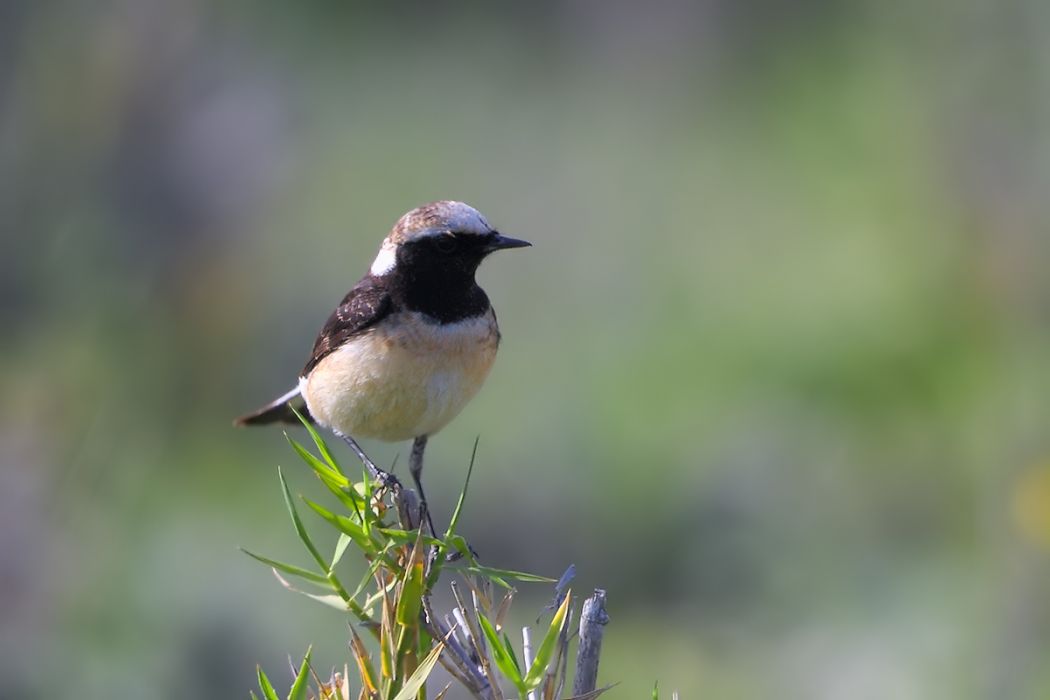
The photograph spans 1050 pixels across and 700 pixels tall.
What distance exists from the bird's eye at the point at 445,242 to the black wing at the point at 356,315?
0.16 metres

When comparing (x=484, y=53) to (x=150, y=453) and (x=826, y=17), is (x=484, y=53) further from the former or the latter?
(x=150, y=453)

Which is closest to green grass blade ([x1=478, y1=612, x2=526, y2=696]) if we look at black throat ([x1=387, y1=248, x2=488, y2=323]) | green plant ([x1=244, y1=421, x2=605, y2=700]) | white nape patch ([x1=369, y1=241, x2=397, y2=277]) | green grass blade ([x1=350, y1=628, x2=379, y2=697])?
green plant ([x1=244, y1=421, x2=605, y2=700])

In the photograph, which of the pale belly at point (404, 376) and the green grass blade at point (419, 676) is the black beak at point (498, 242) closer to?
the pale belly at point (404, 376)

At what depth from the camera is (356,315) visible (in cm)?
308

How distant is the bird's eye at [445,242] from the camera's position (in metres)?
3.04

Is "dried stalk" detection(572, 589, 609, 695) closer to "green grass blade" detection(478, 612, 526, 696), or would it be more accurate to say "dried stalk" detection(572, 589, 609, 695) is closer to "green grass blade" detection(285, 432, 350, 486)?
"green grass blade" detection(478, 612, 526, 696)

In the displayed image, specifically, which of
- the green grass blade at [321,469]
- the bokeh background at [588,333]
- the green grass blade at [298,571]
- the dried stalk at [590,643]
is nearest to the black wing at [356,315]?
the green grass blade at [321,469]

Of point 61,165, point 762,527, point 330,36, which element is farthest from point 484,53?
point 762,527

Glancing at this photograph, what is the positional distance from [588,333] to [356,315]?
16.6 ft

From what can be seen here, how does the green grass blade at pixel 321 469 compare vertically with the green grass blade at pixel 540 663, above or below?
above

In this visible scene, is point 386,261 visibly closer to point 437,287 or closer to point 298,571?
point 437,287

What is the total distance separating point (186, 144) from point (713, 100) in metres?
4.49

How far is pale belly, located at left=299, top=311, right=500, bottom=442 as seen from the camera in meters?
2.95

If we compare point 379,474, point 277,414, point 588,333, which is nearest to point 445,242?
point 277,414
